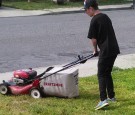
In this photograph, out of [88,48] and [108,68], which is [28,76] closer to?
[108,68]

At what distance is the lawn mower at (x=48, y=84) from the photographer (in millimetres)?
7039

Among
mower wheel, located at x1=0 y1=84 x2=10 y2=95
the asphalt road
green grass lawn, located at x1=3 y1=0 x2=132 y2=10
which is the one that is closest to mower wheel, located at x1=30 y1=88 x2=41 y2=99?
mower wheel, located at x1=0 y1=84 x2=10 y2=95

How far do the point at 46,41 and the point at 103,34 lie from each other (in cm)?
753

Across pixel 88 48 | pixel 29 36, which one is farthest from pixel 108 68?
pixel 29 36

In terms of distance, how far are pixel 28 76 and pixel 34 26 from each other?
10.5 m

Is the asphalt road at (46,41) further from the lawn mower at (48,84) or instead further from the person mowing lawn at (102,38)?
the person mowing lawn at (102,38)

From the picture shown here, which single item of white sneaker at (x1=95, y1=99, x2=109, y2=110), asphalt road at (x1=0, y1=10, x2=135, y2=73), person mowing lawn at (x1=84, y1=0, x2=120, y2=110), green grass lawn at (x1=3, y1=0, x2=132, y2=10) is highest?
person mowing lawn at (x1=84, y1=0, x2=120, y2=110)

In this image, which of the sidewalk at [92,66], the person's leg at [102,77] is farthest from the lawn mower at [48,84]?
the sidewalk at [92,66]

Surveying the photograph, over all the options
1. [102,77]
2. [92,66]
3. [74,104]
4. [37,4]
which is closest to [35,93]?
[74,104]

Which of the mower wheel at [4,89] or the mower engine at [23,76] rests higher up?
the mower engine at [23,76]

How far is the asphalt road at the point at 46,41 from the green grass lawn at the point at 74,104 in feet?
9.36

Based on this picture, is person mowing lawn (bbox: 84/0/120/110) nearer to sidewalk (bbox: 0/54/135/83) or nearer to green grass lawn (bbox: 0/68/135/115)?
green grass lawn (bbox: 0/68/135/115)

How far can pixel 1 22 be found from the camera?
19.4 meters

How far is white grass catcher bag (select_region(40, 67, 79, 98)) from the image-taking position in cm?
703
